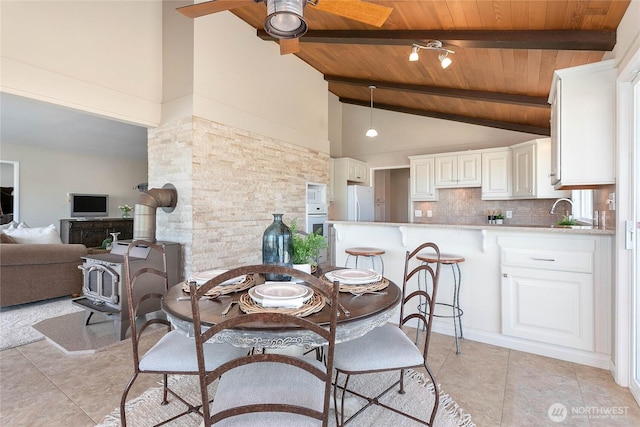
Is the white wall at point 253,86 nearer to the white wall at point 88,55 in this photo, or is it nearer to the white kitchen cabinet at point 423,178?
the white wall at point 88,55

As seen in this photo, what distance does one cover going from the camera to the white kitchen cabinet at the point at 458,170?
205 inches

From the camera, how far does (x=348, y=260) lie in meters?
3.60

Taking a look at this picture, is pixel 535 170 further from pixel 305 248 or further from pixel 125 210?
pixel 125 210

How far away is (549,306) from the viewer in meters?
2.49

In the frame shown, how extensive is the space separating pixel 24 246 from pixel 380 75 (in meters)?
5.08

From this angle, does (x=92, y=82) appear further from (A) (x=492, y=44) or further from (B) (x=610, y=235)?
(B) (x=610, y=235)

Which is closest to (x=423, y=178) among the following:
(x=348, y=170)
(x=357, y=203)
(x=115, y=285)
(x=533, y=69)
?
(x=357, y=203)

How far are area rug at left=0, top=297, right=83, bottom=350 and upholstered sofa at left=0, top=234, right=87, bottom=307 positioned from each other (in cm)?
11

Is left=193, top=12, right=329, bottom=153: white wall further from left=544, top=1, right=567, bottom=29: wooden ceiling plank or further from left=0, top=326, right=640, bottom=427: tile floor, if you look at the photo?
left=544, top=1, right=567, bottom=29: wooden ceiling plank

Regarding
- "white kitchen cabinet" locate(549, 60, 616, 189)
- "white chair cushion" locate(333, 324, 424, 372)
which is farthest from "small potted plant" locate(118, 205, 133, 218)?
"white kitchen cabinet" locate(549, 60, 616, 189)

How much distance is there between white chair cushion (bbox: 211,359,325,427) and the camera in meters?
1.06

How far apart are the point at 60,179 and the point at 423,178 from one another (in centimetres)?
778

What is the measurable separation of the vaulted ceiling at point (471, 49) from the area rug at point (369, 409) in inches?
102

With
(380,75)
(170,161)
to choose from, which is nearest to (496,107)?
(380,75)
